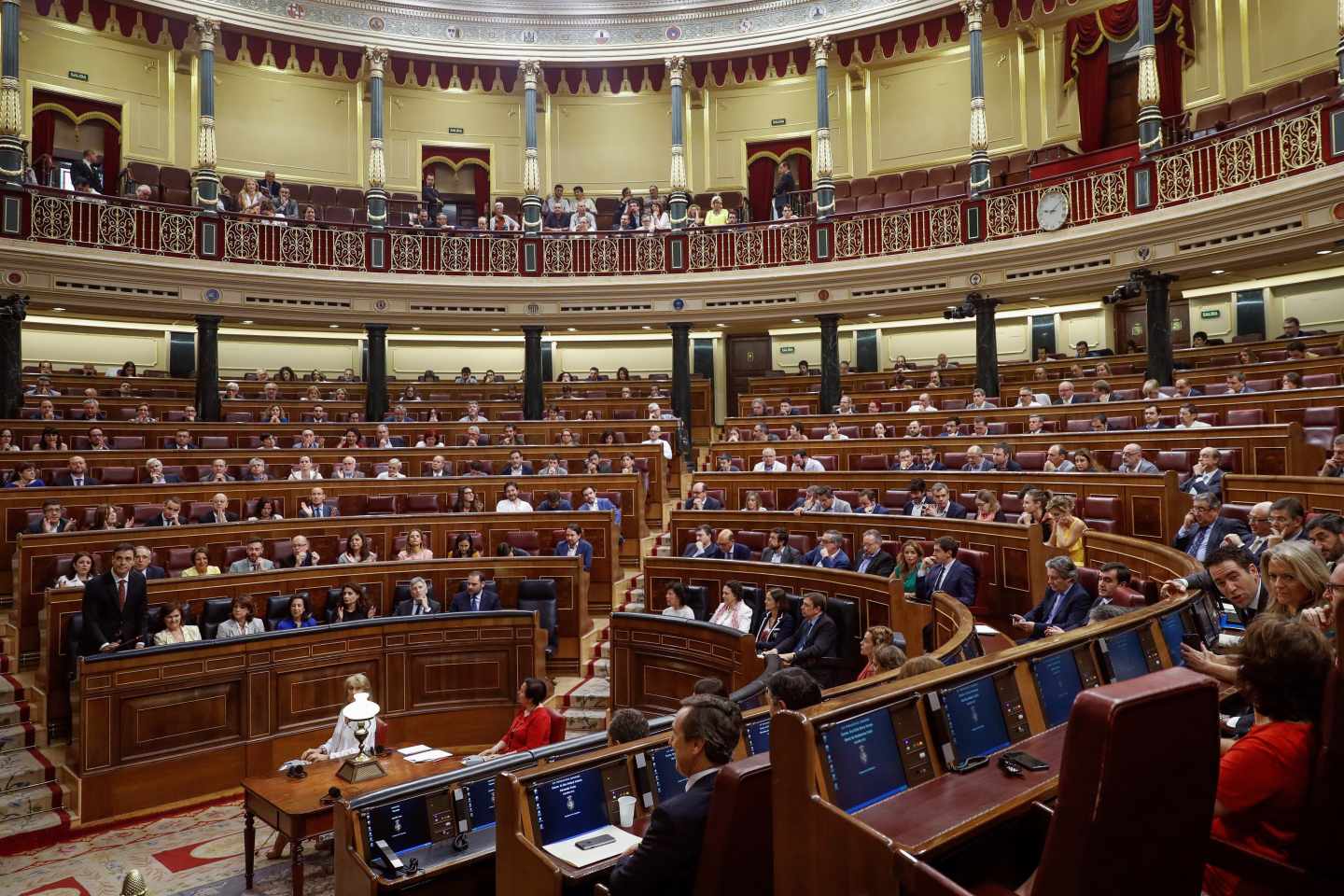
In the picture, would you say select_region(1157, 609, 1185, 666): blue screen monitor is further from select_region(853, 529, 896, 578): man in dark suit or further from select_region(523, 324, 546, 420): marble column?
select_region(523, 324, 546, 420): marble column

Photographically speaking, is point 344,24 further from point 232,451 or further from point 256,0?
point 232,451

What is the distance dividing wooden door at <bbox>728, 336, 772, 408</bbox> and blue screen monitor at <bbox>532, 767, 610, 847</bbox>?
13.5 meters

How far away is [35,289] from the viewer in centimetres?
1090

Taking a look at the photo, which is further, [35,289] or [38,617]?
[35,289]

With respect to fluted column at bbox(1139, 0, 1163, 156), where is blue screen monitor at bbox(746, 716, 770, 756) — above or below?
below

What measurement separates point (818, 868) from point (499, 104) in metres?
16.4

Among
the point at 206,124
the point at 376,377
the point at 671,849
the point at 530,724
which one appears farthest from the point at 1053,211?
the point at 206,124

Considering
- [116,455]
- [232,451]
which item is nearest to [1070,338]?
[232,451]

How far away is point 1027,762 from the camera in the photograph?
2.22 metres

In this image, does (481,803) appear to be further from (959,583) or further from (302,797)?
(959,583)

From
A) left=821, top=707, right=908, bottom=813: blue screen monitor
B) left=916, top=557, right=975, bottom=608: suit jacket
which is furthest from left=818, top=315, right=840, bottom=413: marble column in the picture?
left=821, top=707, right=908, bottom=813: blue screen monitor

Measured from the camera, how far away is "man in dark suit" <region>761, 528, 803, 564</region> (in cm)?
692

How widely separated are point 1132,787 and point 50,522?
7.95 metres

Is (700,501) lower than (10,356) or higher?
lower
